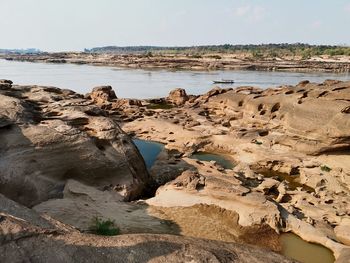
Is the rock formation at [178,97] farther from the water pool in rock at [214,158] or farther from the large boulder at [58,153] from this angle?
the large boulder at [58,153]

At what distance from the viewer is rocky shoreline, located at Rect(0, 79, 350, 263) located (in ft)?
26.1

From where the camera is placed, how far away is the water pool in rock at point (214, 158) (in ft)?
81.0

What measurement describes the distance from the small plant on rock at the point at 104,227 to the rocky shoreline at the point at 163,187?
306 millimetres

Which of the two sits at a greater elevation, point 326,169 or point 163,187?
point 163,187

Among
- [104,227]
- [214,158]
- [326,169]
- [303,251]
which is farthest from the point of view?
[214,158]

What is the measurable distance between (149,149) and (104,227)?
1353 cm

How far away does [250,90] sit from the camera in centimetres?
3747

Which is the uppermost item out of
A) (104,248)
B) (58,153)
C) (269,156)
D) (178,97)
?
(104,248)

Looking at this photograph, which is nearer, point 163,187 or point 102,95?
point 163,187

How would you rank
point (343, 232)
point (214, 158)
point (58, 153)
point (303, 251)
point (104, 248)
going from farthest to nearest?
point (214, 158)
point (58, 153)
point (343, 232)
point (303, 251)
point (104, 248)

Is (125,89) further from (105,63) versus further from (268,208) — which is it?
(105,63)

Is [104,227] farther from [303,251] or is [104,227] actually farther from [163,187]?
[303,251]

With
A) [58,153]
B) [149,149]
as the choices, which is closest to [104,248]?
[58,153]

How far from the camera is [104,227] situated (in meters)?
12.7
